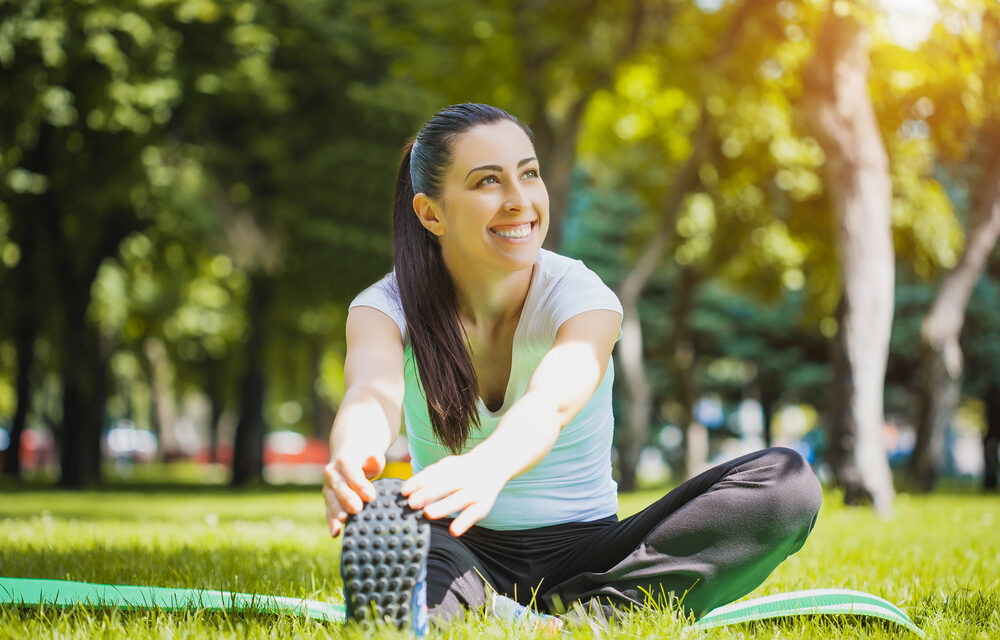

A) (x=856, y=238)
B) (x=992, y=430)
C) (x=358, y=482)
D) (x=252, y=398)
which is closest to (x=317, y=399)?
(x=252, y=398)

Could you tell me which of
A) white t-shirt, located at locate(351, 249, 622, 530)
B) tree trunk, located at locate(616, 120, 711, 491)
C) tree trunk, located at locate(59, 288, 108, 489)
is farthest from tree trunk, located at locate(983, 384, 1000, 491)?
white t-shirt, located at locate(351, 249, 622, 530)

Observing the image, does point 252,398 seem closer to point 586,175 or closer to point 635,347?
point 586,175

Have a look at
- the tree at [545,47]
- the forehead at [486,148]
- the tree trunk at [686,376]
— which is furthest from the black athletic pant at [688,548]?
the tree trunk at [686,376]

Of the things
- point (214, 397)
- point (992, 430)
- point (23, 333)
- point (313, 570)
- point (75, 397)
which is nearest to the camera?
point (313, 570)

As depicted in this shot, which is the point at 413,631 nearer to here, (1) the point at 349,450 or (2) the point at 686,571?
(1) the point at 349,450

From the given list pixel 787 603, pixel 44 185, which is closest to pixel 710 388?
pixel 44 185

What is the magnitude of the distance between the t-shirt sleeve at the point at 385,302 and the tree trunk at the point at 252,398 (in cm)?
1722

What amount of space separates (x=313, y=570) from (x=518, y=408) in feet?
6.15

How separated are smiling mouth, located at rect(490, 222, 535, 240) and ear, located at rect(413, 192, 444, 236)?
0.69 ft

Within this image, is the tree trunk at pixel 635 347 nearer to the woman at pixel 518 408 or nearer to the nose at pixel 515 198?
the woman at pixel 518 408

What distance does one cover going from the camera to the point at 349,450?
2562 mm

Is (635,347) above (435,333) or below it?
below

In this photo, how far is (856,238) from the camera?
10.1 meters

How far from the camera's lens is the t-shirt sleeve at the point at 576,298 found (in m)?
3.07
